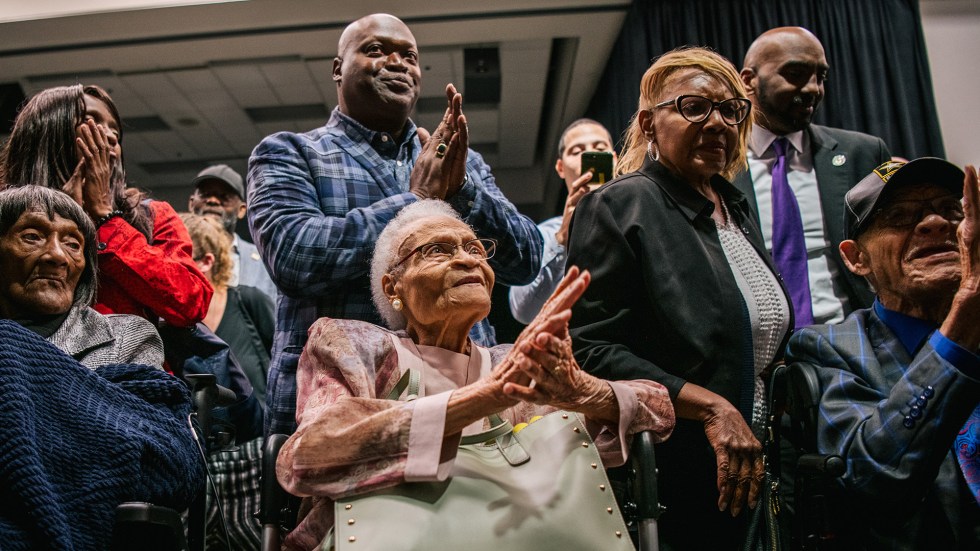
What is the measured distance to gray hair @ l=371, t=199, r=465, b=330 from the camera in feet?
6.89

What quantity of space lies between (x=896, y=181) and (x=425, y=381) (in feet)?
3.73

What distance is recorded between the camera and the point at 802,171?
280cm

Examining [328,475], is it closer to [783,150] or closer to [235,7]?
[783,150]

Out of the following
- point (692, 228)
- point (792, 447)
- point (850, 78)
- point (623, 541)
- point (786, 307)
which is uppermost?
point (850, 78)

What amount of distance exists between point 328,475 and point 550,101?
573 cm

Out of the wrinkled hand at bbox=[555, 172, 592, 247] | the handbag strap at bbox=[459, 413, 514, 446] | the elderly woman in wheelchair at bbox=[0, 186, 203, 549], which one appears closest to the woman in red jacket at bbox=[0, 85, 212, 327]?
the elderly woman in wheelchair at bbox=[0, 186, 203, 549]

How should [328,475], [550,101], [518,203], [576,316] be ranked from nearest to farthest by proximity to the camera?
[328,475]
[576,316]
[550,101]
[518,203]

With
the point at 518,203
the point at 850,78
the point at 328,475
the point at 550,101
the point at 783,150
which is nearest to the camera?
the point at 328,475

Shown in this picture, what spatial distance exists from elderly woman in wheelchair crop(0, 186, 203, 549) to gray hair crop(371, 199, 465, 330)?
480 millimetres

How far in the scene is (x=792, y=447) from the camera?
7.04ft

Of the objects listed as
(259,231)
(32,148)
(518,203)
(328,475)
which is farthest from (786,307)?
(518,203)

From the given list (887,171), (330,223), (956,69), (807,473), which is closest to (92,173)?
(330,223)

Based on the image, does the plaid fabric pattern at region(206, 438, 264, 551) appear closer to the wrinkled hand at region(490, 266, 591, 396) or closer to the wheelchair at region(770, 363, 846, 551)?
the wrinkled hand at region(490, 266, 591, 396)

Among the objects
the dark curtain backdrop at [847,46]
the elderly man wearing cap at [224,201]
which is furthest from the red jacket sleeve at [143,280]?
the dark curtain backdrop at [847,46]
